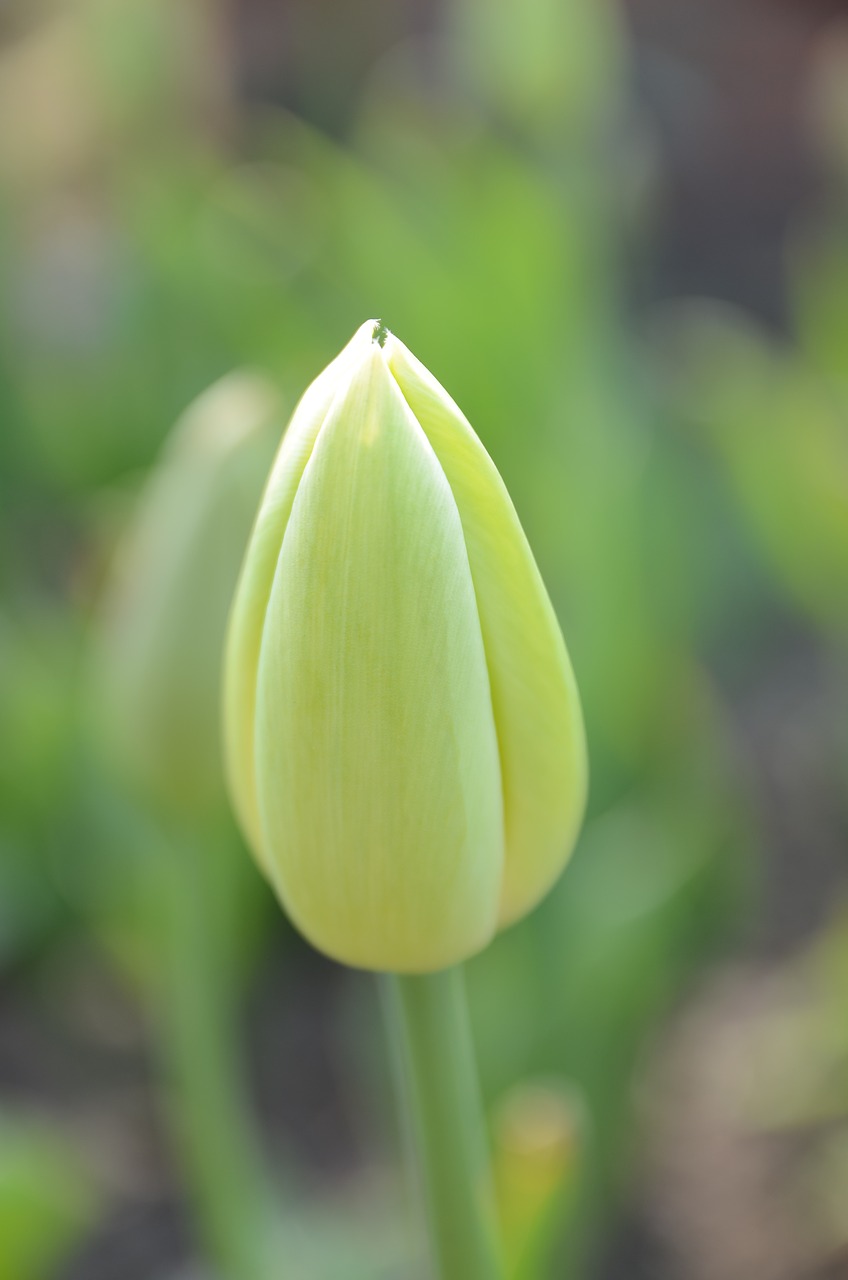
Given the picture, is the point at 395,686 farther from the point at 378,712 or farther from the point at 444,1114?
the point at 444,1114

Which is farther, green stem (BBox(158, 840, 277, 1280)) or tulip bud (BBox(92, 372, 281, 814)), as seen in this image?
green stem (BBox(158, 840, 277, 1280))

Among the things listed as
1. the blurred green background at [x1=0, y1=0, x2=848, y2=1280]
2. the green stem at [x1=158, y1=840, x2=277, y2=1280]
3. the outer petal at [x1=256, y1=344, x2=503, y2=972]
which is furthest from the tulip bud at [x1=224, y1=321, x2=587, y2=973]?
the green stem at [x1=158, y1=840, x2=277, y2=1280]

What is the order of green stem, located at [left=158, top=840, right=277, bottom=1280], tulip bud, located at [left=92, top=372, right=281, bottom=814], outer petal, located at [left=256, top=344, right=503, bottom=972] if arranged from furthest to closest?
green stem, located at [left=158, top=840, right=277, bottom=1280]
tulip bud, located at [left=92, top=372, right=281, bottom=814]
outer petal, located at [left=256, top=344, right=503, bottom=972]

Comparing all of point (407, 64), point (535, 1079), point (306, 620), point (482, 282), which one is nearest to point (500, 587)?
point (306, 620)

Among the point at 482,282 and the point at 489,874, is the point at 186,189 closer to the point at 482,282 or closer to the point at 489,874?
the point at 482,282

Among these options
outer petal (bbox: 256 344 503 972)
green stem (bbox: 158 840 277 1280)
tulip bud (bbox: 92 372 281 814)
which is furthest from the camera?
green stem (bbox: 158 840 277 1280)

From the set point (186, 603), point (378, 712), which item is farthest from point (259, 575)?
point (186, 603)

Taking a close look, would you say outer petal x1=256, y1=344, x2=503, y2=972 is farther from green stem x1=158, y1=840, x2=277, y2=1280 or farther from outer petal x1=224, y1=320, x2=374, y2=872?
green stem x1=158, y1=840, x2=277, y2=1280

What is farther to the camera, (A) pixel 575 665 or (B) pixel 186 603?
(A) pixel 575 665
